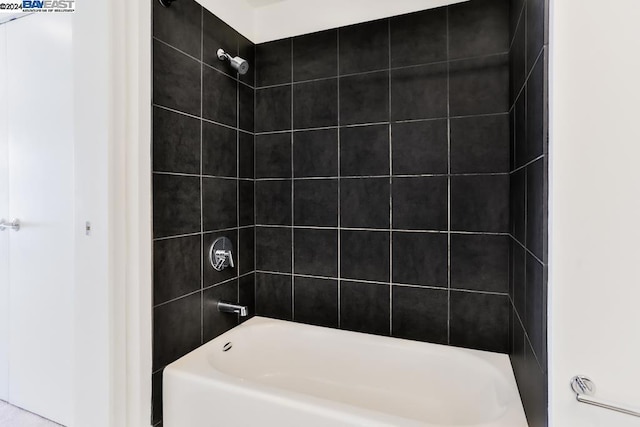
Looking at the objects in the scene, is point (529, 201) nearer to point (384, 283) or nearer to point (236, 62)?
point (384, 283)

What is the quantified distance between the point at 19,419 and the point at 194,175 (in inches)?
67.8

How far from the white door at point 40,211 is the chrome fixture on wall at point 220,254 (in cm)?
75

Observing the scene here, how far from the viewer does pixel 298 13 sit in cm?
198

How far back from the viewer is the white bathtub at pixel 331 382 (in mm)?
1223

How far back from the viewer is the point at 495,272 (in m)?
1.62

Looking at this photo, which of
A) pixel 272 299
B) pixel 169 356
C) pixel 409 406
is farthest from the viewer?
pixel 272 299

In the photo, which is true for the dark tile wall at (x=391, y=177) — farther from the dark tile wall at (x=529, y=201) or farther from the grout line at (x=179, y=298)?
the grout line at (x=179, y=298)

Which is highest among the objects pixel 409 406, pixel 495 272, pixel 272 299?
pixel 495 272

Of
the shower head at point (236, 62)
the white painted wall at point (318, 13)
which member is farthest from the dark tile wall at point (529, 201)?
the shower head at point (236, 62)
